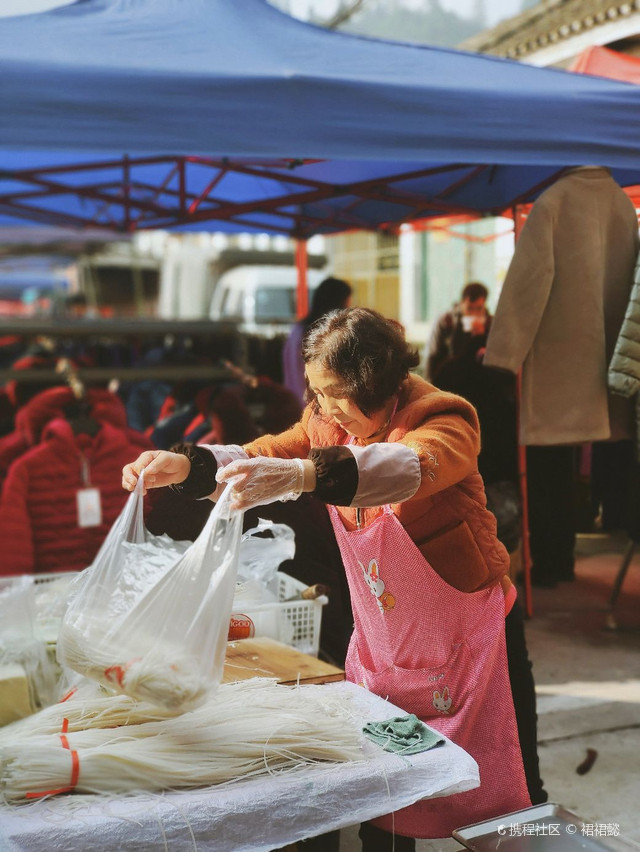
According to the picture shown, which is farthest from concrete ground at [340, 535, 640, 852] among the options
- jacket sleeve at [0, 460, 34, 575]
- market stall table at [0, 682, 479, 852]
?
jacket sleeve at [0, 460, 34, 575]

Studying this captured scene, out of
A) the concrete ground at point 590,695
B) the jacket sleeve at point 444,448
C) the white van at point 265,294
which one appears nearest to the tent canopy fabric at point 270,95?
the jacket sleeve at point 444,448

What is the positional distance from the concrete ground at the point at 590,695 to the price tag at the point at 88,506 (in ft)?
5.52

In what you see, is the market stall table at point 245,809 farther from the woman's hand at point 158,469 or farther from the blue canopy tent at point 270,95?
the blue canopy tent at point 270,95

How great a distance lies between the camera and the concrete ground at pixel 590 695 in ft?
9.11

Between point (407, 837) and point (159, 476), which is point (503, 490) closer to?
point (407, 837)

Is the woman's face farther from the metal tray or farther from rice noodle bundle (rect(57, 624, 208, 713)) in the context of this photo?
the metal tray

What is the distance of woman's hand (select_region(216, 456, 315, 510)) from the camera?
1539 millimetres

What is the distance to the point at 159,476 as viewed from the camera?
5.90 feet

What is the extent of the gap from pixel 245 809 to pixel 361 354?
0.87m

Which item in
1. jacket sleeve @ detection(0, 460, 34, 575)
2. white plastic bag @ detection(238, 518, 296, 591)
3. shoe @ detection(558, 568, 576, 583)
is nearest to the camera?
white plastic bag @ detection(238, 518, 296, 591)

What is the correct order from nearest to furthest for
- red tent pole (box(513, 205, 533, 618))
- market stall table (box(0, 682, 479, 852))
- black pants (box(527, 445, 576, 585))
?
market stall table (box(0, 682, 479, 852)) < red tent pole (box(513, 205, 533, 618)) < black pants (box(527, 445, 576, 585))

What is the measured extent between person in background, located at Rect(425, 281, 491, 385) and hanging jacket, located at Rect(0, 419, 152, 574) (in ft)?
7.61

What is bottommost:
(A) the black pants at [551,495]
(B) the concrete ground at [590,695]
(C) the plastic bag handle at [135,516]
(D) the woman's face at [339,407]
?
(B) the concrete ground at [590,695]

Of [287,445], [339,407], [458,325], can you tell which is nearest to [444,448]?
[339,407]
